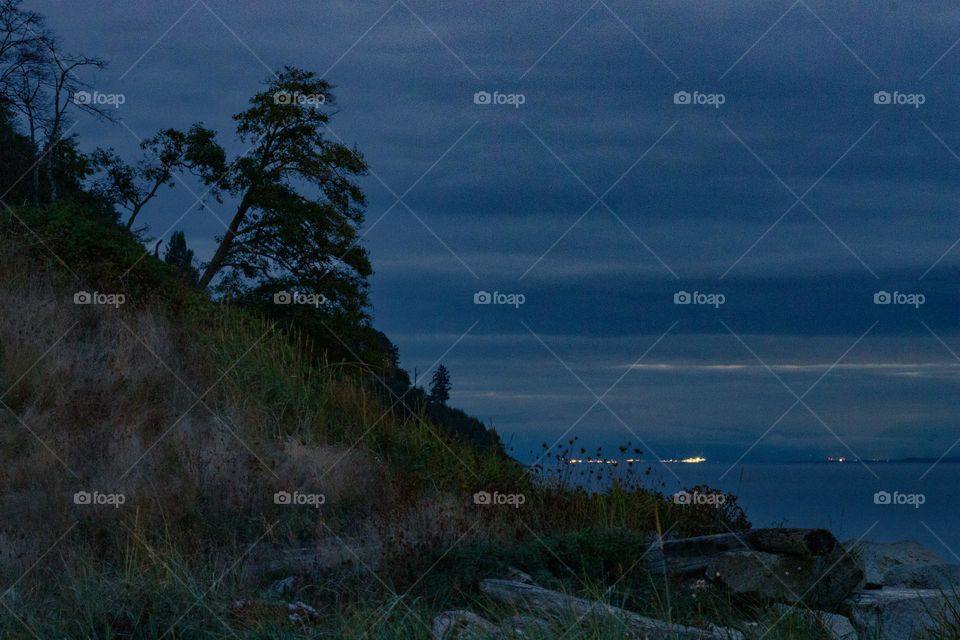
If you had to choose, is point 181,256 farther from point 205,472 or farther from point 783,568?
point 783,568

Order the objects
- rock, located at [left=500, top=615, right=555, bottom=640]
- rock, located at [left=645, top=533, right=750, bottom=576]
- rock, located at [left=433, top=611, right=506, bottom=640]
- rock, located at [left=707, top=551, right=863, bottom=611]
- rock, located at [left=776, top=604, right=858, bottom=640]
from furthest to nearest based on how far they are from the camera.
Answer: rock, located at [left=645, top=533, right=750, bottom=576] < rock, located at [left=707, top=551, right=863, bottom=611] < rock, located at [left=776, top=604, right=858, bottom=640] < rock, located at [left=433, top=611, right=506, bottom=640] < rock, located at [left=500, top=615, right=555, bottom=640]

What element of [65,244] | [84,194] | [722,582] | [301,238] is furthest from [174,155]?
[722,582]

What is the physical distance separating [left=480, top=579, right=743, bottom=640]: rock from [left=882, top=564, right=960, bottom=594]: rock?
4388mm

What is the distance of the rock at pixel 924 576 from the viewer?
9844 mm

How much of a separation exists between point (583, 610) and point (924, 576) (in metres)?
5.44

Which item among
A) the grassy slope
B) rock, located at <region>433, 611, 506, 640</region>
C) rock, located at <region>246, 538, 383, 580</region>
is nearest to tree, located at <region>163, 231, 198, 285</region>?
the grassy slope

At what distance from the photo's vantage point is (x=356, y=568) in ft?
29.5

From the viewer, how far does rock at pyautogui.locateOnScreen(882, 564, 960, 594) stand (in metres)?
9.84

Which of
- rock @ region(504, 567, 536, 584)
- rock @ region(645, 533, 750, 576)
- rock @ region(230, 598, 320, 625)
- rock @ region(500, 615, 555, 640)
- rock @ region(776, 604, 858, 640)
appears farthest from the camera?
rock @ region(645, 533, 750, 576)

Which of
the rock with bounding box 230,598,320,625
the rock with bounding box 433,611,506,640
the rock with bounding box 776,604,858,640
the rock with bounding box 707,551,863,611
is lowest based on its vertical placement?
the rock with bounding box 230,598,320,625

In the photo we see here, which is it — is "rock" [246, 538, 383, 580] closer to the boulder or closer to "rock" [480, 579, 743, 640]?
"rock" [480, 579, 743, 640]

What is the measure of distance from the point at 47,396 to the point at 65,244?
4.35 meters

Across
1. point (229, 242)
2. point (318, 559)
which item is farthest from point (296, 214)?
point (318, 559)

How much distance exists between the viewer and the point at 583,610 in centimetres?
625
